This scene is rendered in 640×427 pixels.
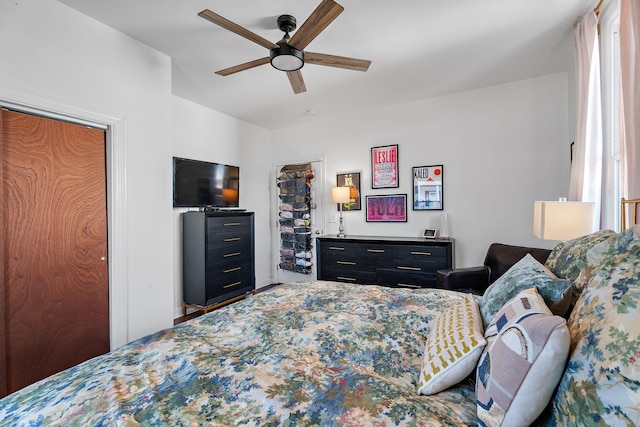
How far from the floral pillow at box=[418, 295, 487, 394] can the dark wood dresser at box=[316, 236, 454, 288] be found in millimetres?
2352

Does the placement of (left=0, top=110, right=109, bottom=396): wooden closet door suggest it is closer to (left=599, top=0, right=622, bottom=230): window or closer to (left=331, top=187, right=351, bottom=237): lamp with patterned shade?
(left=331, top=187, right=351, bottom=237): lamp with patterned shade

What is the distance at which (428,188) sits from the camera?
3.85 m

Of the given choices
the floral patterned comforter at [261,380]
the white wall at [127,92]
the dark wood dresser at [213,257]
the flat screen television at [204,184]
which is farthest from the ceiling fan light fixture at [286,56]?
the flat screen television at [204,184]

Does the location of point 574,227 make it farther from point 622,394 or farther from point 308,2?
point 308,2

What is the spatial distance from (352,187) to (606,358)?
3695 mm

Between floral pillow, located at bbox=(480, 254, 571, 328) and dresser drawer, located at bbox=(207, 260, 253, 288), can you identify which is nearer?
floral pillow, located at bbox=(480, 254, 571, 328)

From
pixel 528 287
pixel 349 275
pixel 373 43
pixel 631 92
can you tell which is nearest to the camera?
pixel 528 287

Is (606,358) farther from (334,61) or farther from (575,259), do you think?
(334,61)

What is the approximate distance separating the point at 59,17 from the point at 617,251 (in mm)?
3253

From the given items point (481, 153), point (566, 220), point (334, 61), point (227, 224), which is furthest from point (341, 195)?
point (566, 220)

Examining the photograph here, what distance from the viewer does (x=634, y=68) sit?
139 centimetres

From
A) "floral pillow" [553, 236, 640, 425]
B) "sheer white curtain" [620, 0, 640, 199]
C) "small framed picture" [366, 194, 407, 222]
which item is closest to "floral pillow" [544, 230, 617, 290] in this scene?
"floral pillow" [553, 236, 640, 425]

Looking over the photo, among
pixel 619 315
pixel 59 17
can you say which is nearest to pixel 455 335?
pixel 619 315

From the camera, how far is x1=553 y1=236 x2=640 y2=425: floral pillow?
1.80ft
